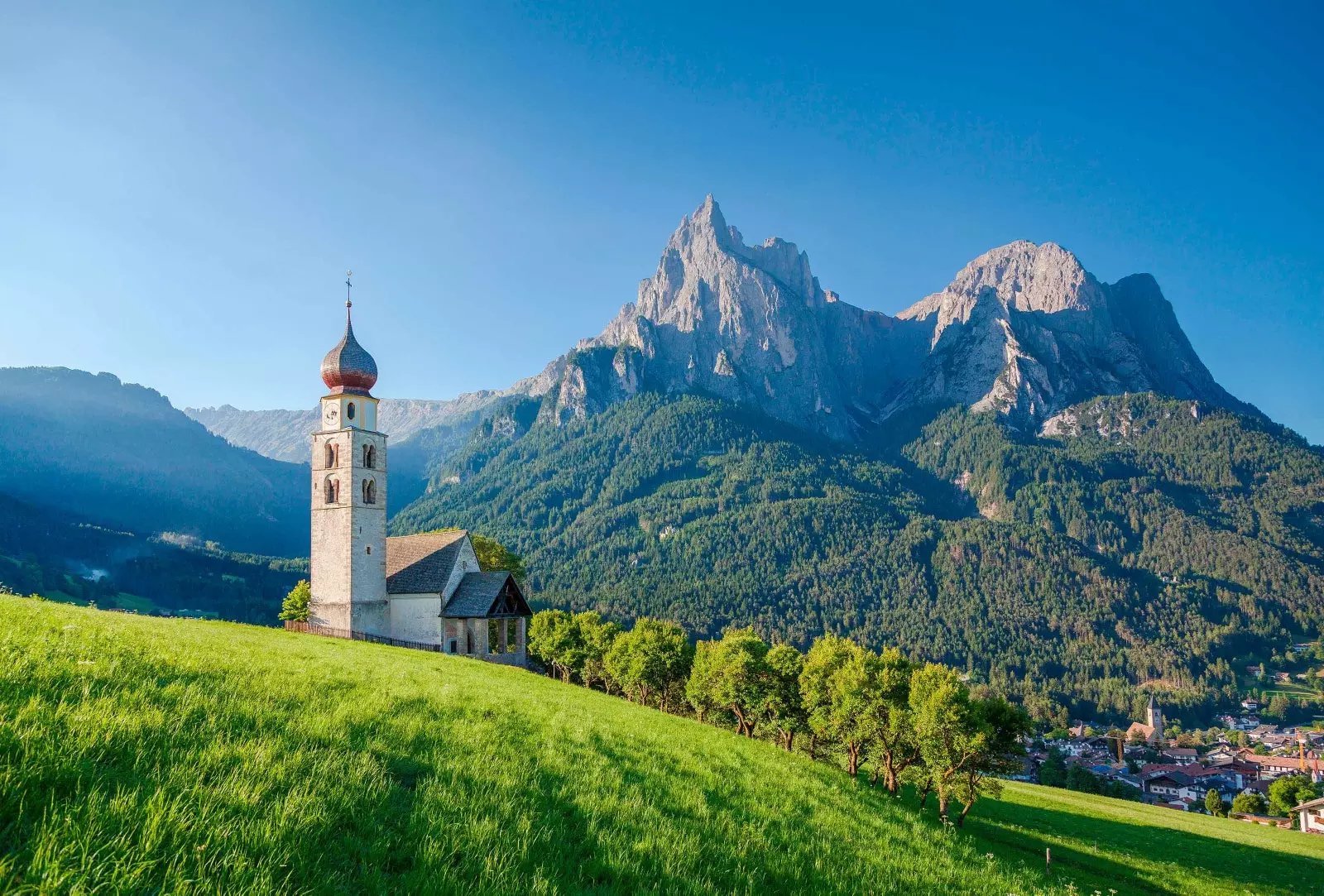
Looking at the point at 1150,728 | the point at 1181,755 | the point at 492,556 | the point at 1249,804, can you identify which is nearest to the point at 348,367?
the point at 492,556

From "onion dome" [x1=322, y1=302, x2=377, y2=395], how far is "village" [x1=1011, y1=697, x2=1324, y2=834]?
89.3 m

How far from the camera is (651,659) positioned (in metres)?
49.5

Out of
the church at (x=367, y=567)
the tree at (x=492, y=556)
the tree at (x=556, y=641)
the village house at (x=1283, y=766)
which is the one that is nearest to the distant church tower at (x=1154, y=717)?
the village house at (x=1283, y=766)

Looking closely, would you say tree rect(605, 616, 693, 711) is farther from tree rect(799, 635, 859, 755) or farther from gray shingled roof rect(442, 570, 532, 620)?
tree rect(799, 635, 859, 755)

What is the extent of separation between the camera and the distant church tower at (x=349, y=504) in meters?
50.8

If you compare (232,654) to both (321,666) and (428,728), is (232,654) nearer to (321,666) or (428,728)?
(321,666)

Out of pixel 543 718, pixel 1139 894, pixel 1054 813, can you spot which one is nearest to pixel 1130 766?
pixel 1054 813

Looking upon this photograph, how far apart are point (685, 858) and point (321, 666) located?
446 inches

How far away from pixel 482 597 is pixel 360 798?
48.5 meters

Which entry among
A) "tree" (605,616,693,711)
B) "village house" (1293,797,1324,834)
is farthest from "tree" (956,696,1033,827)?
"village house" (1293,797,1324,834)

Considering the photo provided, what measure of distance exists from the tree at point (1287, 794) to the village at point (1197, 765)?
0.13m

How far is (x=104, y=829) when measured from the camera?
470 cm

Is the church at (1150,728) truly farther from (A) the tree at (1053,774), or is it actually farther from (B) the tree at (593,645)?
(B) the tree at (593,645)

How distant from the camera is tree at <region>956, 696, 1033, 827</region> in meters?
30.2
